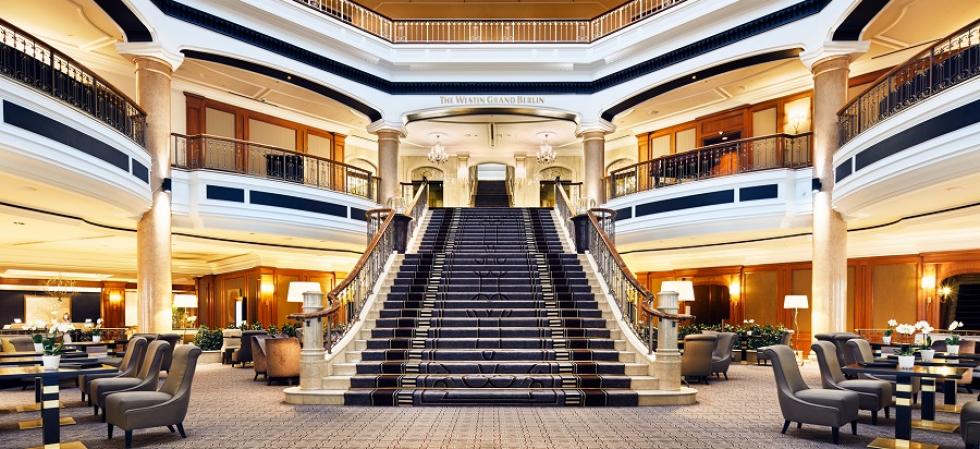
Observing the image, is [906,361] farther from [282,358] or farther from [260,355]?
[260,355]

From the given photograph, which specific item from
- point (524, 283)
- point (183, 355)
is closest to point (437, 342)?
point (524, 283)

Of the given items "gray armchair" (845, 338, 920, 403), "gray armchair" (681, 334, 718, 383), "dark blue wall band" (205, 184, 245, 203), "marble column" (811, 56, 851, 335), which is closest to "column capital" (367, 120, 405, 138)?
"dark blue wall band" (205, 184, 245, 203)

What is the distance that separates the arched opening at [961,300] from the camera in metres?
13.1

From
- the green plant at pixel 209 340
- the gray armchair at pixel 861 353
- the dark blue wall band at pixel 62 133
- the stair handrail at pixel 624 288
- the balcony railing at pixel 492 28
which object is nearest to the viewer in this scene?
the dark blue wall band at pixel 62 133

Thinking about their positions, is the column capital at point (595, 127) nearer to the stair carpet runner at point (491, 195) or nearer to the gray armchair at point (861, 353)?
the stair carpet runner at point (491, 195)

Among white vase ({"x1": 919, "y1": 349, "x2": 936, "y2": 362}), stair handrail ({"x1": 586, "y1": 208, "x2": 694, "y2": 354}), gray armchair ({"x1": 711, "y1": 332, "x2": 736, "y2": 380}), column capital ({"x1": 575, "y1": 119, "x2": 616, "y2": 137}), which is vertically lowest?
gray armchair ({"x1": 711, "y1": 332, "x2": 736, "y2": 380})

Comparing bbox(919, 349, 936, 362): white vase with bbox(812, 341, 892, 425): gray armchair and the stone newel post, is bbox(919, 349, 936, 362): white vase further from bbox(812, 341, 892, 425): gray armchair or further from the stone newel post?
the stone newel post

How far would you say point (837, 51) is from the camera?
37.1ft

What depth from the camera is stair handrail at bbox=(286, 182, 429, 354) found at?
338 inches

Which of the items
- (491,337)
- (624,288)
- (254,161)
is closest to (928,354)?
(624,288)

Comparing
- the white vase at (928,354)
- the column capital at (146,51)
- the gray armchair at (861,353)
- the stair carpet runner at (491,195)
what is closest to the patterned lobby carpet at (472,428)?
the gray armchair at (861,353)

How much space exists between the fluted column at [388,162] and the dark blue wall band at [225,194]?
3.99m

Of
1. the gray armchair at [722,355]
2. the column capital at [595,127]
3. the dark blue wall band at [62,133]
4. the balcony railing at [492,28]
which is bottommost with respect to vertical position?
the gray armchair at [722,355]

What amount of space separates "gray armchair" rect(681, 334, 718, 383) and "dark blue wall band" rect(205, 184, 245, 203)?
8.51 m
